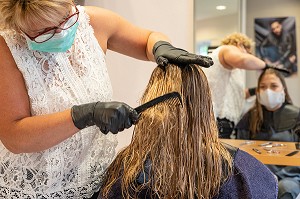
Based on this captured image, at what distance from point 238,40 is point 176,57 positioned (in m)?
1.24

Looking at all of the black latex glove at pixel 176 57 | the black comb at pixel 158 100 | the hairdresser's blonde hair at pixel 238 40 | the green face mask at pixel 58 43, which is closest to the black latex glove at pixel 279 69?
the hairdresser's blonde hair at pixel 238 40

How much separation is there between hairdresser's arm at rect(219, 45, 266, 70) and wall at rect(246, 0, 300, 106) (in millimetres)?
57

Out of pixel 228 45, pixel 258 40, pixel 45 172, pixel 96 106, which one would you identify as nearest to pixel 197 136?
pixel 96 106

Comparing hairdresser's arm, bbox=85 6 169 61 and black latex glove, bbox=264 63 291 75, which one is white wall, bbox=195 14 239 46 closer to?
black latex glove, bbox=264 63 291 75

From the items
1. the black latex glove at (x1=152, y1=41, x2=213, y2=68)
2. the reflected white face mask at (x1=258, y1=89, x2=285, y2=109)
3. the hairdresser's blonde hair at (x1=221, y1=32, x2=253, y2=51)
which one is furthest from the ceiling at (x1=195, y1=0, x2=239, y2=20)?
the black latex glove at (x1=152, y1=41, x2=213, y2=68)

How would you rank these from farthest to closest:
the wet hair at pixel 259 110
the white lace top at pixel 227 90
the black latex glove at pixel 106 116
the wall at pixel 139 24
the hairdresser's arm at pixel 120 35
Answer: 1. the wet hair at pixel 259 110
2. the white lace top at pixel 227 90
3. the wall at pixel 139 24
4. the hairdresser's arm at pixel 120 35
5. the black latex glove at pixel 106 116

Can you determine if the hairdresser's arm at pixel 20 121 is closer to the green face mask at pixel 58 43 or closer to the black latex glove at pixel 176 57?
the green face mask at pixel 58 43

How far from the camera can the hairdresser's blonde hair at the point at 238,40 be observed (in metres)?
2.17

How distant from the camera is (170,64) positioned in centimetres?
108

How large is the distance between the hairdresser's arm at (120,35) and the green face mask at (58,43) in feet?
0.58

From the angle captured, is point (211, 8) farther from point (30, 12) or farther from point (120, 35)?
point (30, 12)

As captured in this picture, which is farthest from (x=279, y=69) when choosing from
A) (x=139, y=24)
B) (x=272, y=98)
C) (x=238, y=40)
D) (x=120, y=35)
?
(x=120, y=35)

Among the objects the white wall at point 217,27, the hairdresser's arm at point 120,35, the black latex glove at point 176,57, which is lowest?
the black latex glove at point 176,57

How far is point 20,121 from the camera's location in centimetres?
95
